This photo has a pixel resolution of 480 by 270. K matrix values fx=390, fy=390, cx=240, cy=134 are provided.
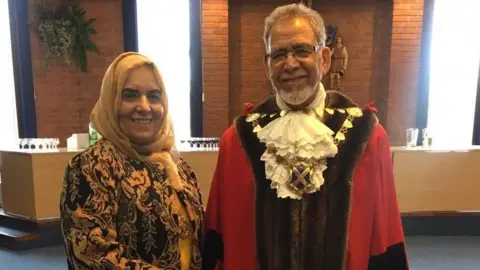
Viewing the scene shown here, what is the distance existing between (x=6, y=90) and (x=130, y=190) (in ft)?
16.5

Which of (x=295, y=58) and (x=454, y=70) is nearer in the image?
(x=295, y=58)

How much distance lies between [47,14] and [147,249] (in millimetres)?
4772

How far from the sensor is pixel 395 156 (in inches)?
158

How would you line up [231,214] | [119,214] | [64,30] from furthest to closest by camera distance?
[64,30] < [231,214] < [119,214]

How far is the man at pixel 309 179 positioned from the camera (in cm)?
132

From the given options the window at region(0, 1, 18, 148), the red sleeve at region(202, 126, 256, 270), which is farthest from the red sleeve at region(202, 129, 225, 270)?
the window at region(0, 1, 18, 148)

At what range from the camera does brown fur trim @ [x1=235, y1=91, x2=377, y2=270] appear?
4.36 ft

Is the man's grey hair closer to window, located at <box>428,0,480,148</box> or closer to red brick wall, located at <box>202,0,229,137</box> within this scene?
red brick wall, located at <box>202,0,229,137</box>

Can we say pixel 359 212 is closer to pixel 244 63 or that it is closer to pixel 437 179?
pixel 437 179

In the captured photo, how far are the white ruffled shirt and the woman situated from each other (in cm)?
33

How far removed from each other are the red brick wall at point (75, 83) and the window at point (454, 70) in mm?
4509

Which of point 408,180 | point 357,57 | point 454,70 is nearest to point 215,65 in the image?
point 357,57

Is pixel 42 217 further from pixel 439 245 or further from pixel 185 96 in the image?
pixel 439 245

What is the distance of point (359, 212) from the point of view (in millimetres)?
1355
